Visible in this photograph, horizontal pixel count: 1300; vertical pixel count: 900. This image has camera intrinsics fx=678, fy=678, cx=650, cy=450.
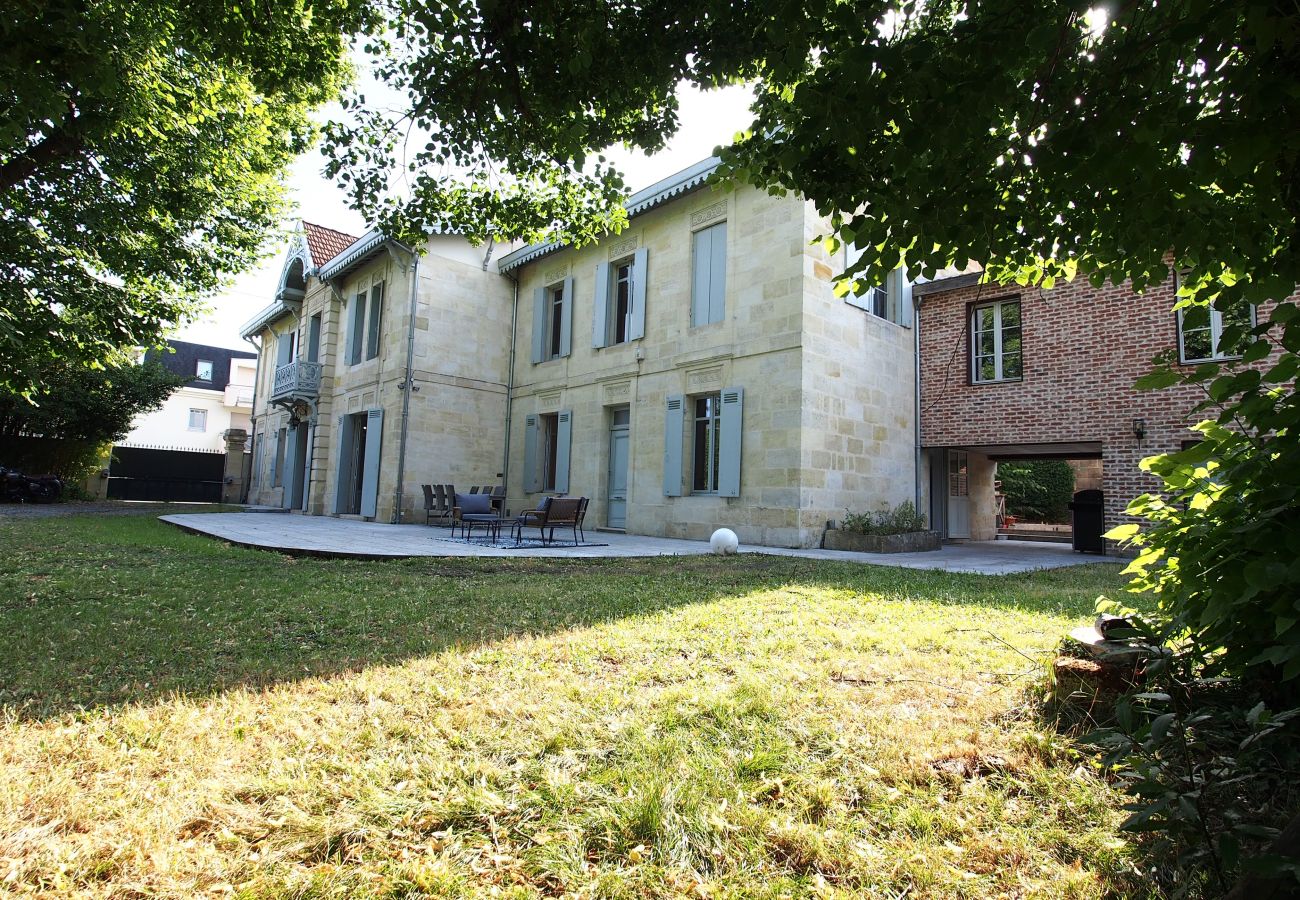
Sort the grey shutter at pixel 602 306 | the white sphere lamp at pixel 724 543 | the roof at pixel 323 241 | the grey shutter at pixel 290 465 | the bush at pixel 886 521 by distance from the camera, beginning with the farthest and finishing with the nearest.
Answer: the grey shutter at pixel 290 465 → the roof at pixel 323 241 → the grey shutter at pixel 602 306 → the bush at pixel 886 521 → the white sphere lamp at pixel 724 543

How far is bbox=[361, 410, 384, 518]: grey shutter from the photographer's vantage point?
617 inches

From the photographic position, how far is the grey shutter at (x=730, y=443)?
11375mm

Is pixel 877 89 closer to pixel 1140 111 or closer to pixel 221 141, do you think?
pixel 1140 111

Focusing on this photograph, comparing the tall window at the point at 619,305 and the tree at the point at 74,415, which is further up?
the tall window at the point at 619,305

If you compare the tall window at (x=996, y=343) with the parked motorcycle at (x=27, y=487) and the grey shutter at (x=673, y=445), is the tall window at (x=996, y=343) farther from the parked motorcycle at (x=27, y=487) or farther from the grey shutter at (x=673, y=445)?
the parked motorcycle at (x=27, y=487)

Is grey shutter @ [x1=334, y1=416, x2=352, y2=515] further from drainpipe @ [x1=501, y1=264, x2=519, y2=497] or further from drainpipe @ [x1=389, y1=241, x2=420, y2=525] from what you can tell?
drainpipe @ [x1=501, y1=264, x2=519, y2=497]

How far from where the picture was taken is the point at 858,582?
644cm

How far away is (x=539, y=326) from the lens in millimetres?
15805

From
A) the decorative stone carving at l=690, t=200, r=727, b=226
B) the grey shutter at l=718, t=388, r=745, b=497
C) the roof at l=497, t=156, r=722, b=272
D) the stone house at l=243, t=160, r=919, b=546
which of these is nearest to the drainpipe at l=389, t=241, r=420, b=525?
the stone house at l=243, t=160, r=919, b=546

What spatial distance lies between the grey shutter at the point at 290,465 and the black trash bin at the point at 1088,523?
19924mm

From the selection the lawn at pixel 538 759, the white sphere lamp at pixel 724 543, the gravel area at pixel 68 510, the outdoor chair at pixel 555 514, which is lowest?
the lawn at pixel 538 759

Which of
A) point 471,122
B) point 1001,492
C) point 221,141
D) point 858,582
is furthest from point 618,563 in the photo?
point 1001,492

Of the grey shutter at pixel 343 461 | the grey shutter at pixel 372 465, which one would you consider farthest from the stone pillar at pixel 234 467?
the grey shutter at pixel 372 465

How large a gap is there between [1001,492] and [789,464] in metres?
15.8
